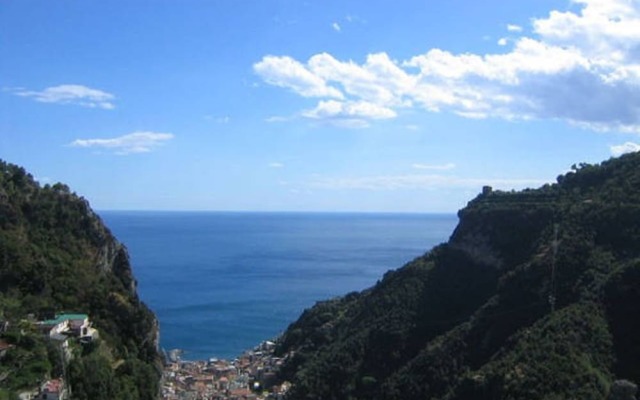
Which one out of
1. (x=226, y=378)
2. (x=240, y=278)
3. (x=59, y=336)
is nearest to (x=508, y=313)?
(x=226, y=378)

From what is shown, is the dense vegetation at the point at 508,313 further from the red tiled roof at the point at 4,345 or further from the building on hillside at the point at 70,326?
the red tiled roof at the point at 4,345

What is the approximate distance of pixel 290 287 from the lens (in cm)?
9456

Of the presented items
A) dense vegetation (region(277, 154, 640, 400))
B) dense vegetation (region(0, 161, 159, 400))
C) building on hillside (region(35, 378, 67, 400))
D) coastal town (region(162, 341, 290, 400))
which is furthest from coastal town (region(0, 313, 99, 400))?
dense vegetation (region(277, 154, 640, 400))

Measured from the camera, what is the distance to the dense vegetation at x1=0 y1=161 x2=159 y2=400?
22719mm

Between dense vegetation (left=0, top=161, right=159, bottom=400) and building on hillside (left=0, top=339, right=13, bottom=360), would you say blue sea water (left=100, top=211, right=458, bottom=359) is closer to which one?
dense vegetation (left=0, top=161, right=159, bottom=400)

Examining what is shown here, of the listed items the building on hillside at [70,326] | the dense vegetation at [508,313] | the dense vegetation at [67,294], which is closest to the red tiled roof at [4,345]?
the dense vegetation at [67,294]

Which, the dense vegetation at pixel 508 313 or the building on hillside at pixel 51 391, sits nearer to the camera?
the building on hillside at pixel 51 391

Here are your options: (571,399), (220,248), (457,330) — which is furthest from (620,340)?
(220,248)

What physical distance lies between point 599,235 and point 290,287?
5976 centimetres

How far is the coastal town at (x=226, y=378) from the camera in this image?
43.2 m

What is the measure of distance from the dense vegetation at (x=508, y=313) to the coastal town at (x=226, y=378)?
1637 millimetres

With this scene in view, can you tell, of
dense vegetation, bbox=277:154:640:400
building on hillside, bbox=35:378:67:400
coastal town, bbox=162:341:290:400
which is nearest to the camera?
building on hillside, bbox=35:378:67:400

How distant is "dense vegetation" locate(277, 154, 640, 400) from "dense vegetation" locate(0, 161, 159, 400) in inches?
500

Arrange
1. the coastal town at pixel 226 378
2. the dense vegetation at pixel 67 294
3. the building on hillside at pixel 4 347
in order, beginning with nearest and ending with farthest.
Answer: the building on hillside at pixel 4 347
the dense vegetation at pixel 67 294
the coastal town at pixel 226 378
